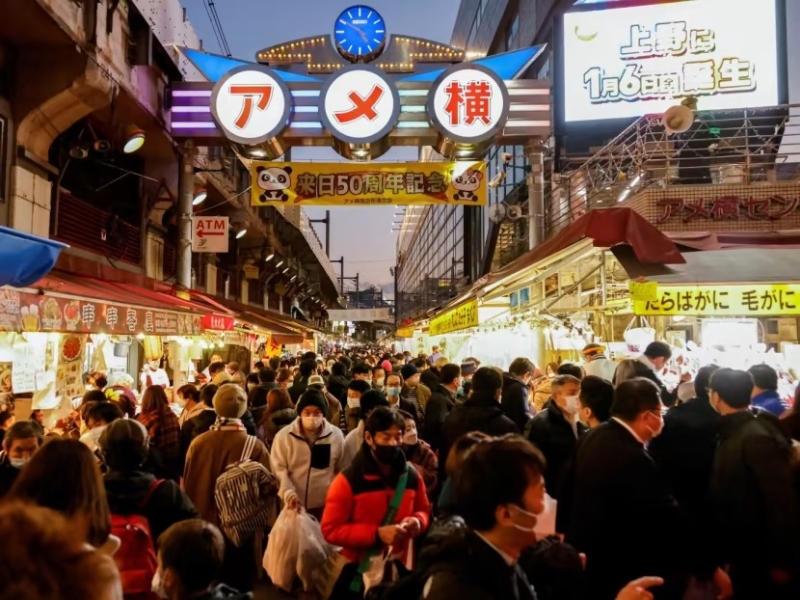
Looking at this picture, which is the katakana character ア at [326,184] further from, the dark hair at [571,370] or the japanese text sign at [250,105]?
the dark hair at [571,370]

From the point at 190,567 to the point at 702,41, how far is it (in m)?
16.9

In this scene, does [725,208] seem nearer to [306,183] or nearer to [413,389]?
[413,389]

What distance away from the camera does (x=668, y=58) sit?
48.6 ft

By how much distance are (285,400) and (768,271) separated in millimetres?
5182

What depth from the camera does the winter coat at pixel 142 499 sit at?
3088mm

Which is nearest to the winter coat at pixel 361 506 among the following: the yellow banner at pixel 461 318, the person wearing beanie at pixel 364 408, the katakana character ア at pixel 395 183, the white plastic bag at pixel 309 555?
the white plastic bag at pixel 309 555

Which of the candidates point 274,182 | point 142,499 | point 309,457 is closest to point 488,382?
point 309,457

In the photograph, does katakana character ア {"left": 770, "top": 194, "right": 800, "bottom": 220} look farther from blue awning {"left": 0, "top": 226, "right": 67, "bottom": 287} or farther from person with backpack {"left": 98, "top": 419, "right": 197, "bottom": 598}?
blue awning {"left": 0, "top": 226, "right": 67, "bottom": 287}

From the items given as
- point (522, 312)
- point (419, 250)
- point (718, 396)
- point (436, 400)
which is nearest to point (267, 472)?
point (436, 400)

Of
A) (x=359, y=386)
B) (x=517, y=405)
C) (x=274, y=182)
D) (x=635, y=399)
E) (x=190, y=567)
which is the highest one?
(x=274, y=182)

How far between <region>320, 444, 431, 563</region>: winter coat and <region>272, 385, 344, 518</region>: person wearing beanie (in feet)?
3.99

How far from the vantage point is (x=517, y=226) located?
21.8 metres

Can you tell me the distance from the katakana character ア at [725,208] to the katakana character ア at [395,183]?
5.99 metres

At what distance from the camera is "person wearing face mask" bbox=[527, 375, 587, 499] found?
456cm
